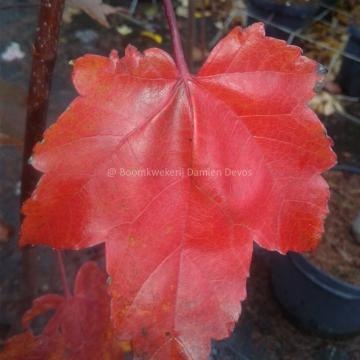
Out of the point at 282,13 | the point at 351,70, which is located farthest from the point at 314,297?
the point at 282,13

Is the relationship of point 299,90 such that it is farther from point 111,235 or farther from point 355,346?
point 355,346

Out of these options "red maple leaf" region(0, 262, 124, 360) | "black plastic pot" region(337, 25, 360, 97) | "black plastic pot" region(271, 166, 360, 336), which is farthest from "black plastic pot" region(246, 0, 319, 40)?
"red maple leaf" region(0, 262, 124, 360)

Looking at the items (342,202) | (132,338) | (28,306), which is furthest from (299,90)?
(342,202)

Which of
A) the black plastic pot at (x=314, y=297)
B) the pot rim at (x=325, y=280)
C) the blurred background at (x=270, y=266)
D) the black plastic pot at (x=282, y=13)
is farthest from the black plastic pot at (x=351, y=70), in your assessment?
the pot rim at (x=325, y=280)

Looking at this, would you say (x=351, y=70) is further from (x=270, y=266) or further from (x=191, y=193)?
(x=191, y=193)

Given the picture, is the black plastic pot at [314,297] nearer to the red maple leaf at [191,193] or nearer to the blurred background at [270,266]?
the blurred background at [270,266]

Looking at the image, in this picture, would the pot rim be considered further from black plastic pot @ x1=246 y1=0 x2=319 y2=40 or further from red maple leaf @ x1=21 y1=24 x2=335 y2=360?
black plastic pot @ x1=246 y1=0 x2=319 y2=40
